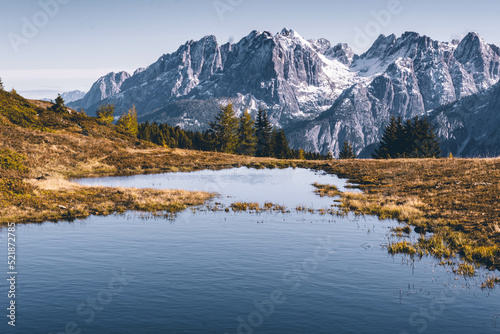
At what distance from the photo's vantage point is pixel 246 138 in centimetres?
11900

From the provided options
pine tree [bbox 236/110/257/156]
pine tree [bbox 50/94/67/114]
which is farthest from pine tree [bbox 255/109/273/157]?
pine tree [bbox 50/94/67/114]

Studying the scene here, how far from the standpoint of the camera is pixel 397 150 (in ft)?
333

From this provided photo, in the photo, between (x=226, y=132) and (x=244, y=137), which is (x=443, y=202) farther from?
(x=244, y=137)

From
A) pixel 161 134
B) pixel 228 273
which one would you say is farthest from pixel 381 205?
pixel 161 134

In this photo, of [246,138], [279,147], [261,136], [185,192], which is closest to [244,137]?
[246,138]

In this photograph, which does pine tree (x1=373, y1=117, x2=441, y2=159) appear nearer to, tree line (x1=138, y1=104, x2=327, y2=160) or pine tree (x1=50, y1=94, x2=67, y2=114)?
tree line (x1=138, y1=104, x2=327, y2=160)

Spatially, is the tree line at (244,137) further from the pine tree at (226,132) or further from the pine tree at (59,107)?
the pine tree at (59,107)

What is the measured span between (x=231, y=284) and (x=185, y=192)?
24.4m

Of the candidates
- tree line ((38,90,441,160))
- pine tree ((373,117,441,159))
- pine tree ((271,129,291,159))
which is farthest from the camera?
pine tree ((271,129,291,159))

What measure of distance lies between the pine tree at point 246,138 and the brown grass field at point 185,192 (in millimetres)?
41036

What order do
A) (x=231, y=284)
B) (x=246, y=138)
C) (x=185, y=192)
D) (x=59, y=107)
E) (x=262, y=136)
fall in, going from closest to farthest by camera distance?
1. (x=231, y=284)
2. (x=185, y=192)
3. (x=59, y=107)
4. (x=246, y=138)
5. (x=262, y=136)

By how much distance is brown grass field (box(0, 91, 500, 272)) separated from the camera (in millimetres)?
23234

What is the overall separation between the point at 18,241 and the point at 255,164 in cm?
5530

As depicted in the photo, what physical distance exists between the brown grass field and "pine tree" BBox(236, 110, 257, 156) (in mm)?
41036
